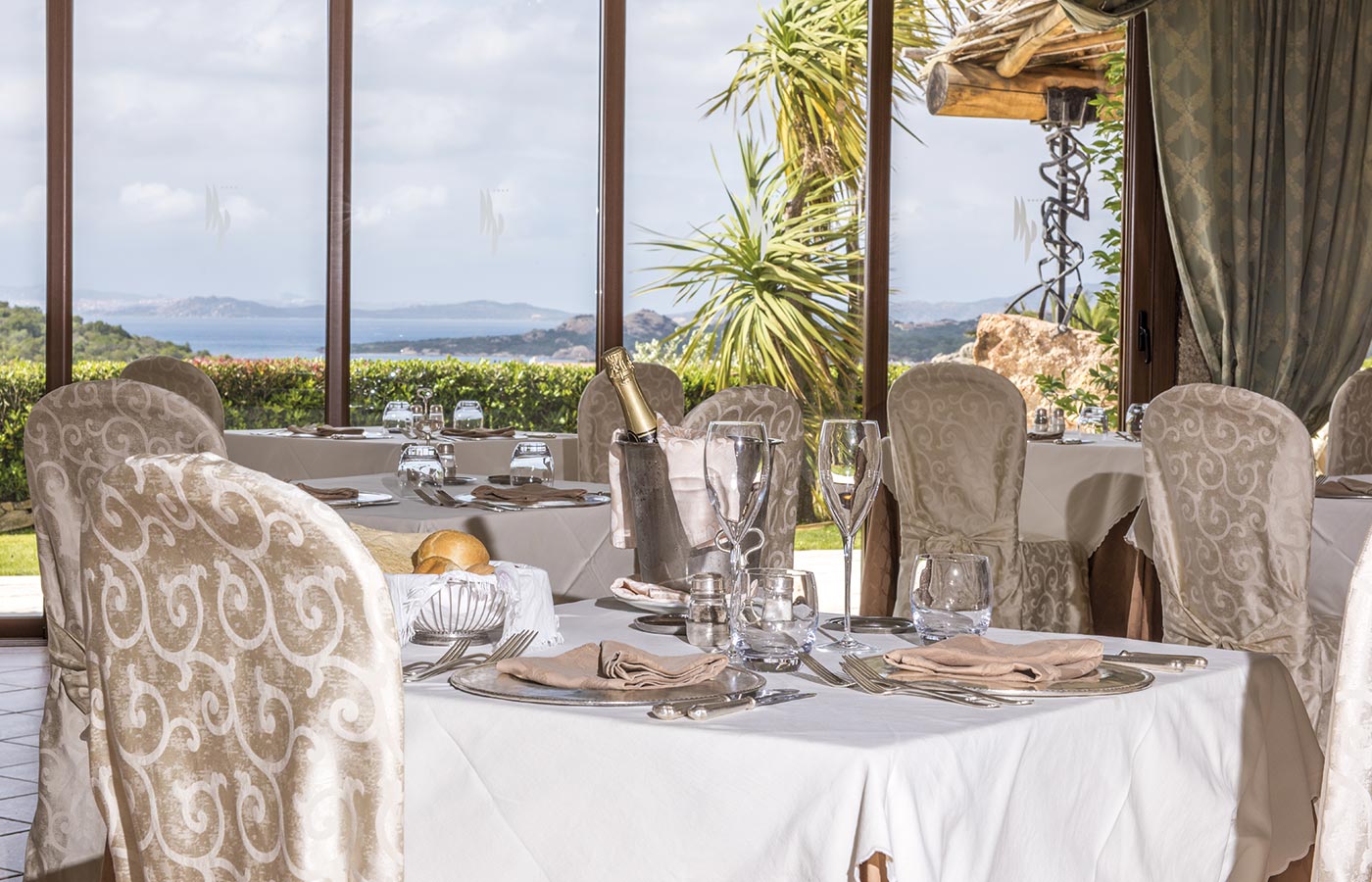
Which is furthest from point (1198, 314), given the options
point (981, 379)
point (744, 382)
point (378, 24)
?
point (378, 24)

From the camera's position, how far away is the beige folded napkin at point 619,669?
→ 127cm

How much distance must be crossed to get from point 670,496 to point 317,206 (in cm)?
448

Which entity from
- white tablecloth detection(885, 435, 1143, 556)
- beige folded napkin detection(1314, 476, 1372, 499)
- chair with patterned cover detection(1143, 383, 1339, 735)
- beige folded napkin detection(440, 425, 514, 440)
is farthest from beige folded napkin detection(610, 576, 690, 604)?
beige folded napkin detection(440, 425, 514, 440)

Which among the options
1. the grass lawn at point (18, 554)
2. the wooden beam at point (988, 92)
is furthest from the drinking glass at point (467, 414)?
the wooden beam at point (988, 92)

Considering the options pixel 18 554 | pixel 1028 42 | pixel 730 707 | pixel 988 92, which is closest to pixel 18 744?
pixel 18 554

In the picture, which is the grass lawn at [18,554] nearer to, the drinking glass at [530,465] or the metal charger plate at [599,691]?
the drinking glass at [530,465]

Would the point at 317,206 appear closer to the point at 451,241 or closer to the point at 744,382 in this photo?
the point at 451,241

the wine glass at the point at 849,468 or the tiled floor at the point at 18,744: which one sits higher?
the wine glass at the point at 849,468

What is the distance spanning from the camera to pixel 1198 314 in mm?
6352

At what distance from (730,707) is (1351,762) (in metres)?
0.46

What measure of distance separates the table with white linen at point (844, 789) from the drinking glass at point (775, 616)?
0.05 meters

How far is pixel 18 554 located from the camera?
541 cm

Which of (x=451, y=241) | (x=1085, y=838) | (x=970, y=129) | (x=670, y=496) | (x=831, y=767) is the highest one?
(x=970, y=129)

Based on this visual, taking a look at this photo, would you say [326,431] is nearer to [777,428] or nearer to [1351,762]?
[777,428]
